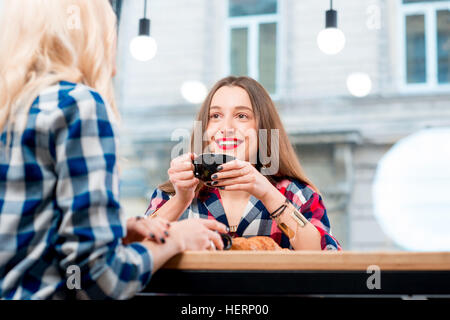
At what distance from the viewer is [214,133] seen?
1.97m

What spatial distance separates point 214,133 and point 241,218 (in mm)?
342

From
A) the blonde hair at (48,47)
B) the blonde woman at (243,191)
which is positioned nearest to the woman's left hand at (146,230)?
the blonde hair at (48,47)

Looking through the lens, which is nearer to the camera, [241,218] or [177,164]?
[177,164]

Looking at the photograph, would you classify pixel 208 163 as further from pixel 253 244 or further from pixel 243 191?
pixel 243 191

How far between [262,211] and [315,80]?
17.0 feet

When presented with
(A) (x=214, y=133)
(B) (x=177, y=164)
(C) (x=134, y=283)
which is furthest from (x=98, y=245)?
(A) (x=214, y=133)

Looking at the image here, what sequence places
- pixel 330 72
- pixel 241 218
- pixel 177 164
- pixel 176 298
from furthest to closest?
1. pixel 330 72
2. pixel 241 218
3. pixel 177 164
4. pixel 176 298

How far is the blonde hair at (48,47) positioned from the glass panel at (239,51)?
6.03 m

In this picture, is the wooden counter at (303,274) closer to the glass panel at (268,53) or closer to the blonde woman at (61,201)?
the blonde woman at (61,201)

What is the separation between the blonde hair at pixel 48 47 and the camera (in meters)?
1.02

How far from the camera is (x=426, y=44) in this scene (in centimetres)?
A: 662

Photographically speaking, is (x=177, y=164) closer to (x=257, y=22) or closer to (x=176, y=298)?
(x=176, y=298)

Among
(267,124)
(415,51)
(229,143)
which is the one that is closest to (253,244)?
(229,143)

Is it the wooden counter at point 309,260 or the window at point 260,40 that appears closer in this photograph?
the wooden counter at point 309,260
